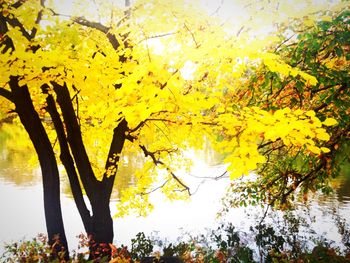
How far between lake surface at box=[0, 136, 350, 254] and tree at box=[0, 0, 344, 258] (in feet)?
20.4

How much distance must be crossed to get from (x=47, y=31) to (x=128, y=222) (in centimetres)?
1305

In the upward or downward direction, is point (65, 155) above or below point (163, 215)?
below

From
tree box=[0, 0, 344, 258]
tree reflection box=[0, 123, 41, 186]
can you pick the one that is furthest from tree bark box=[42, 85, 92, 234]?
tree reflection box=[0, 123, 41, 186]

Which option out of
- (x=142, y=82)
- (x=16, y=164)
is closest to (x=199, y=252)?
(x=142, y=82)

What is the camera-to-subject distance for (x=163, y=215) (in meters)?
18.0

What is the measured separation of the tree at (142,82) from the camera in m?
3.43

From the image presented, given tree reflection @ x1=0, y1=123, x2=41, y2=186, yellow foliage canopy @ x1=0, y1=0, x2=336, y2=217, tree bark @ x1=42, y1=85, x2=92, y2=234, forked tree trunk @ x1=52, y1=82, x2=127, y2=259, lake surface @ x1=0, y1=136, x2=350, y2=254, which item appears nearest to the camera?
yellow foliage canopy @ x1=0, y1=0, x2=336, y2=217

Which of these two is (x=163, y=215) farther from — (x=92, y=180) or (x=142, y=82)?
(x=142, y=82)

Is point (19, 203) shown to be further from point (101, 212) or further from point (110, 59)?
point (110, 59)

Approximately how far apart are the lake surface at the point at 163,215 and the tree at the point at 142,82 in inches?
245

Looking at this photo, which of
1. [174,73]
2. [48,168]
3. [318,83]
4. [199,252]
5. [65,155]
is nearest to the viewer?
[174,73]

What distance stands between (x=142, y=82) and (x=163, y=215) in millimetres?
14848

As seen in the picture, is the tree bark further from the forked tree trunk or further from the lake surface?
the lake surface

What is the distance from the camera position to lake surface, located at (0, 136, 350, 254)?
582 inches
